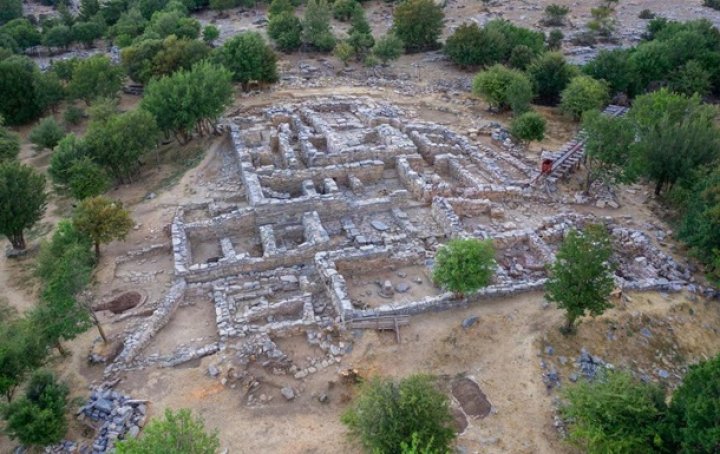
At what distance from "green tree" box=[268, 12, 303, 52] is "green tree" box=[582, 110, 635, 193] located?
34727 millimetres

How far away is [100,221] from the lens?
26547 millimetres

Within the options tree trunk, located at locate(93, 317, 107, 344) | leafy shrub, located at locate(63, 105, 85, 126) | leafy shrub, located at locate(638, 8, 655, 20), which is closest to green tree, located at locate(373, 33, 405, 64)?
leafy shrub, located at locate(63, 105, 85, 126)

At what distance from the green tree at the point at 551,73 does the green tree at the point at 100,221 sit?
33.8 meters

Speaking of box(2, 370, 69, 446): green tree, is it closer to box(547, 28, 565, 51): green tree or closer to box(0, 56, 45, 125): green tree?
box(0, 56, 45, 125): green tree

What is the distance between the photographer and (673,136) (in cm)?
2969

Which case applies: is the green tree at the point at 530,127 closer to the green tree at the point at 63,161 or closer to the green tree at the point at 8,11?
the green tree at the point at 63,161

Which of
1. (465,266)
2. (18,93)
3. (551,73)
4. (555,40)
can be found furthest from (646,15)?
(18,93)

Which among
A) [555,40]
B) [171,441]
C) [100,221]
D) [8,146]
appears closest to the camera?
[171,441]

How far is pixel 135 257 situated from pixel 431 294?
14.7 metres

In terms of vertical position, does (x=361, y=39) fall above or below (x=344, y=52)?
above

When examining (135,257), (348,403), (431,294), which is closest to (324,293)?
(431,294)

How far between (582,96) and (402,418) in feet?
109

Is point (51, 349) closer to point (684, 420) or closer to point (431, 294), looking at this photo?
point (431, 294)

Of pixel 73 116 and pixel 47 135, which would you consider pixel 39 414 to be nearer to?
pixel 47 135
